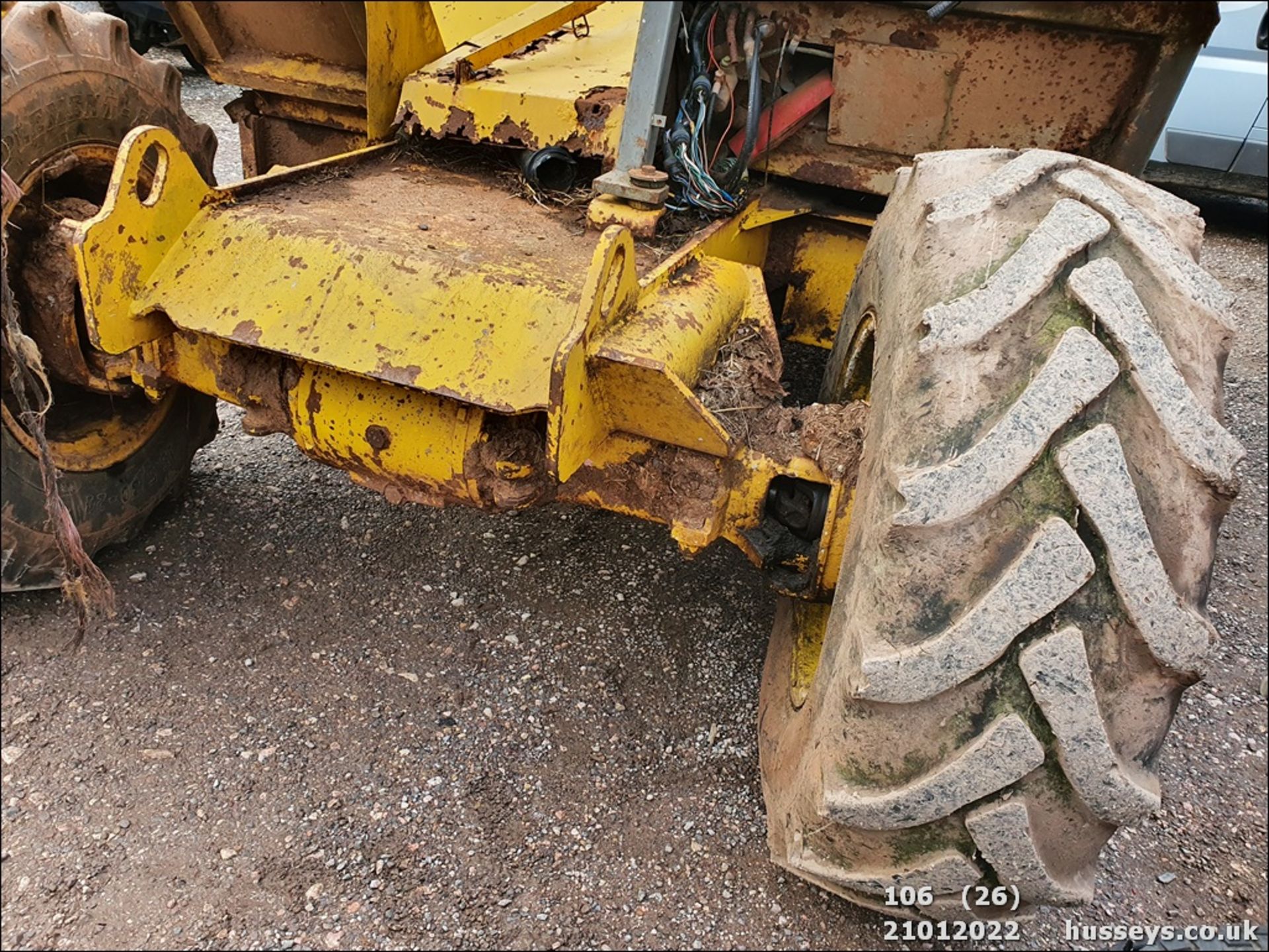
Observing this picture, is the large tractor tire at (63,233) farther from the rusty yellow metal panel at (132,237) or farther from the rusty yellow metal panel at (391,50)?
the rusty yellow metal panel at (391,50)

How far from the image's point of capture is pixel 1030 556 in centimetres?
127

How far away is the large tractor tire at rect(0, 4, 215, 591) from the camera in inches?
82.4

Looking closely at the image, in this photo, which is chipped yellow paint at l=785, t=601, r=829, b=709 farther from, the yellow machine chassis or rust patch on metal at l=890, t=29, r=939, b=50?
rust patch on metal at l=890, t=29, r=939, b=50

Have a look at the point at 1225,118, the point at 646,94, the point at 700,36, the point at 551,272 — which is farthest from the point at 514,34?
the point at 1225,118

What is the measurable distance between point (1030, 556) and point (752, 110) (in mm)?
1574

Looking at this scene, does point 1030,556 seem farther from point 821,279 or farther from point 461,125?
point 461,125

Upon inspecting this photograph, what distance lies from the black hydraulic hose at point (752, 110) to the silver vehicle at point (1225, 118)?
464cm

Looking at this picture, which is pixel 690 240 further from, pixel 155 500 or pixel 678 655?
pixel 155 500

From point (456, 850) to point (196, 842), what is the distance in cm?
53

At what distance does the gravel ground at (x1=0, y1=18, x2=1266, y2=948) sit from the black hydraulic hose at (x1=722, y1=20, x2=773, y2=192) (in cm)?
118

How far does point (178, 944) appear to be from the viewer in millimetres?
1688

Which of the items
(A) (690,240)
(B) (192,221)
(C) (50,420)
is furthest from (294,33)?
(A) (690,240)

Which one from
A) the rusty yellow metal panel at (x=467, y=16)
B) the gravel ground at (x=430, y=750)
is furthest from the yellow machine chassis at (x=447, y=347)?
the rusty yellow metal panel at (x=467, y=16)

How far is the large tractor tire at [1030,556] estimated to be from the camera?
1.28m
